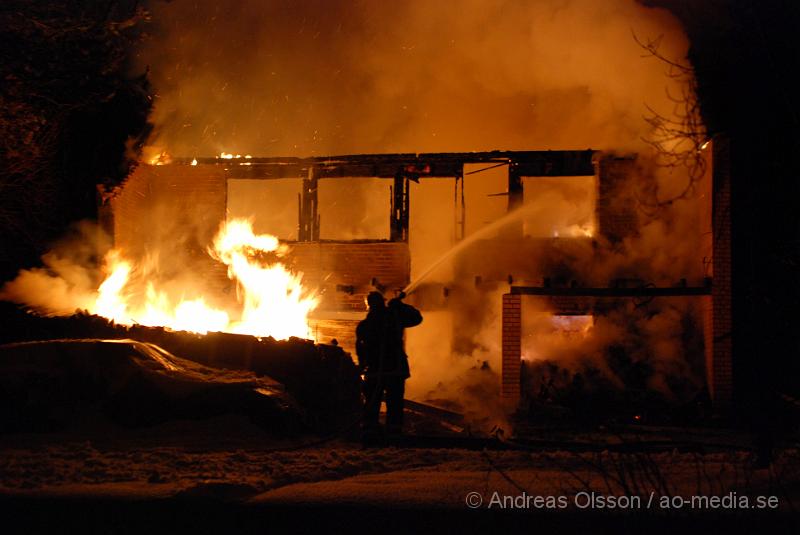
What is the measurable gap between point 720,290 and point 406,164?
21.0 feet

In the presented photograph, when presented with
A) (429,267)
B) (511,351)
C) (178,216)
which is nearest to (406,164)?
(429,267)

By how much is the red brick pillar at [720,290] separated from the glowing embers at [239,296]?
7588 millimetres

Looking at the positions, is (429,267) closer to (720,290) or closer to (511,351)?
(511,351)

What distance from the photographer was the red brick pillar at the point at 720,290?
11.5m

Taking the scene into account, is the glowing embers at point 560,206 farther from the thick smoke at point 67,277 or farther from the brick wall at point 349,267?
the thick smoke at point 67,277

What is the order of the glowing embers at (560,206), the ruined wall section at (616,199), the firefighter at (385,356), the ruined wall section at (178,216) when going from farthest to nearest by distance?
the glowing embers at (560,206) < the ruined wall section at (178,216) < the ruined wall section at (616,199) < the firefighter at (385,356)

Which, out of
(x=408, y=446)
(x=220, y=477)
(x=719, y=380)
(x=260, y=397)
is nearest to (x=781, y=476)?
(x=408, y=446)

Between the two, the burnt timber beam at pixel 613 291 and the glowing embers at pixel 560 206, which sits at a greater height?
the glowing embers at pixel 560 206

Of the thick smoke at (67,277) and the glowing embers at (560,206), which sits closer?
the thick smoke at (67,277)

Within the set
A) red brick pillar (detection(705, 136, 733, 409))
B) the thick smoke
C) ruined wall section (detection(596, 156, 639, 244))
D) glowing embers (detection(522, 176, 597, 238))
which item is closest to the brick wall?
glowing embers (detection(522, 176, 597, 238))

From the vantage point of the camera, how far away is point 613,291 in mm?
12047

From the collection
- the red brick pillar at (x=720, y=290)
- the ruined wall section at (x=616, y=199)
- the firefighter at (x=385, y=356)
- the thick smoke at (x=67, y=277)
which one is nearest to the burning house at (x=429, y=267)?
the ruined wall section at (x=616, y=199)

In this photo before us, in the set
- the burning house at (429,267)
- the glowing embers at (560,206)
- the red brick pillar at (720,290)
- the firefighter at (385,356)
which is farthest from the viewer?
the glowing embers at (560,206)

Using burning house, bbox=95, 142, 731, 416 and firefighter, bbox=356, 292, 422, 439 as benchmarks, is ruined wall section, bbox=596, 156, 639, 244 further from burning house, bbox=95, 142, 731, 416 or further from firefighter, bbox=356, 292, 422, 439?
firefighter, bbox=356, 292, 422, 439
